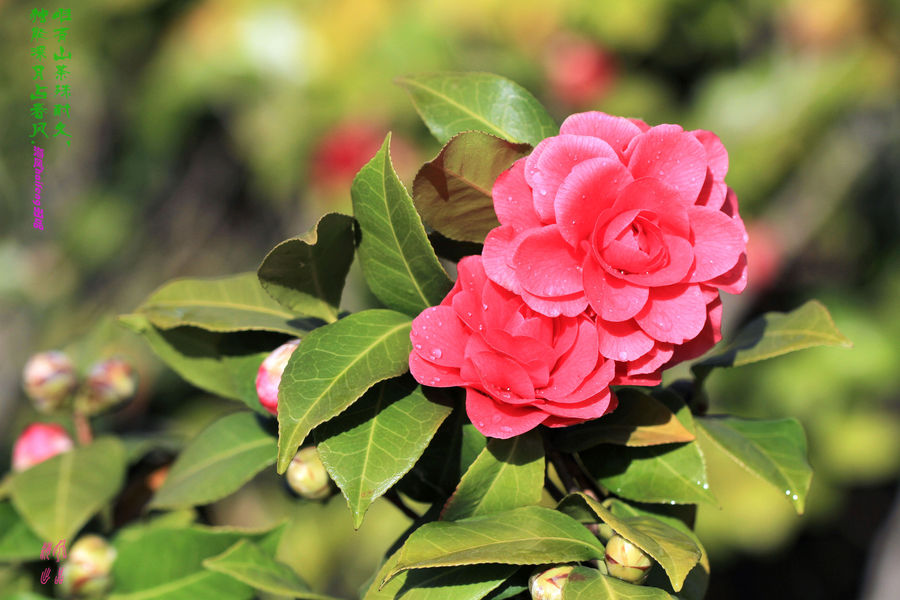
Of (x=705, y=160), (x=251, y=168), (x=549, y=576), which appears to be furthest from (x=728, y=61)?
(x=549, y=576)

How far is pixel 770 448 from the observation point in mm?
745

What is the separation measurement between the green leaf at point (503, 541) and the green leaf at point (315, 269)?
22 centimetres

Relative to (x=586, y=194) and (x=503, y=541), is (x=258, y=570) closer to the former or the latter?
(x=503, y=541)

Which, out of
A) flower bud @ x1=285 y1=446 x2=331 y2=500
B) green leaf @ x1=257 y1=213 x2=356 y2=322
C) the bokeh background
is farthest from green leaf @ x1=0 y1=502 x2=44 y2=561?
the bokeh background

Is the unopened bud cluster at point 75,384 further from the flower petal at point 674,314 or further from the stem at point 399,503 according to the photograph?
the flower petal at point 674,314

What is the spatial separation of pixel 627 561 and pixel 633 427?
107mm

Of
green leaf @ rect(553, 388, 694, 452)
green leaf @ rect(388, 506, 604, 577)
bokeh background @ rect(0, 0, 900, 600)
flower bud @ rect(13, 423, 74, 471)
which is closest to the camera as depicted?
green leaf @ rect(388, 506, 604, 577)

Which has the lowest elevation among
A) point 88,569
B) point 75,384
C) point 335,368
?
point 88,569

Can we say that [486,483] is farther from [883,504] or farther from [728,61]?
[883,504]

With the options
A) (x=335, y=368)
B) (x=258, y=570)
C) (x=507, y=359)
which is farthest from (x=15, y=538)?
(x=507, y=359)

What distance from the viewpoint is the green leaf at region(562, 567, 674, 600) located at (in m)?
0.59

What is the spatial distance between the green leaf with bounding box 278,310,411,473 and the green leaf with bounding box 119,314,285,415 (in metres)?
0.17

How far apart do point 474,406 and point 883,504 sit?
342 centimetres

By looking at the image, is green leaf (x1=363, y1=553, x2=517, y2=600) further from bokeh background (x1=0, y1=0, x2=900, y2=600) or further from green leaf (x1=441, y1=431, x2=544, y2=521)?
bokeh background (x1=0, y1=0, x2=900, y2=600)
